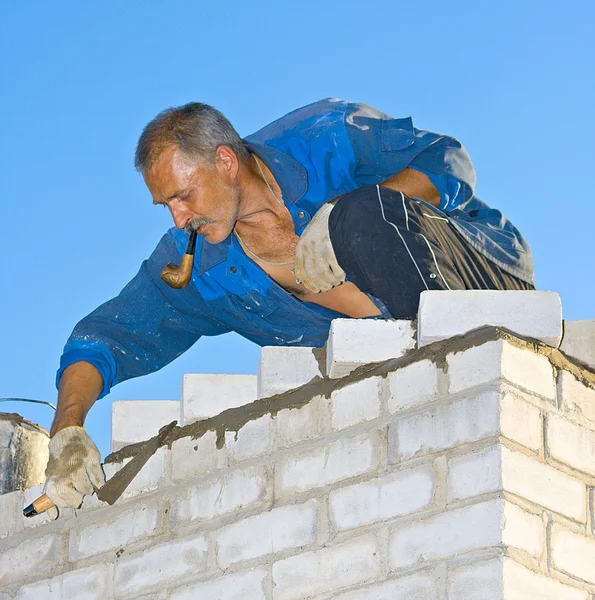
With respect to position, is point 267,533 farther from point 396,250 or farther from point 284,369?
point 396,250

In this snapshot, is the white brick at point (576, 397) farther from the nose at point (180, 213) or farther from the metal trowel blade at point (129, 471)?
the nose at point (180, 213)

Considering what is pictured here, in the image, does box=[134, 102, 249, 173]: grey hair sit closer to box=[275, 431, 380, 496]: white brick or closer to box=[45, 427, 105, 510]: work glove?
box=[45, 427, 105, 510]: work glove

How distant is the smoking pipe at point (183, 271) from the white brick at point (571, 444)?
1.81m

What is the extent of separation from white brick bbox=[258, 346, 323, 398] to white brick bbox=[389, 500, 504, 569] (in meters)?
0.76

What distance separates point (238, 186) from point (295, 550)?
1.67 metres

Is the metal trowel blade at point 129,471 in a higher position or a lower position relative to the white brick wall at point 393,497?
higher

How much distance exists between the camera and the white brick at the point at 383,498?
449cm

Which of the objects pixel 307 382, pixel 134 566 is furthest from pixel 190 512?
pixel 307 382

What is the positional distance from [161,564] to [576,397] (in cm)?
153

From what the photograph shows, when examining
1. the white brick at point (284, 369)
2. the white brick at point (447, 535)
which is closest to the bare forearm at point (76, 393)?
the white brick at point (284, 369)

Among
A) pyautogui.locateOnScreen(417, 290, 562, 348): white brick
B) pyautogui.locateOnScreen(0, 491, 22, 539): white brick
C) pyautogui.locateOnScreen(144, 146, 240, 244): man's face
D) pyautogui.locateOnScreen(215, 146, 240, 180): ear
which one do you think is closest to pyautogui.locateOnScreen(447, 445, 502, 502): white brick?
pyautogui.locateOnScreen(417, 290, 562, 348): white brick

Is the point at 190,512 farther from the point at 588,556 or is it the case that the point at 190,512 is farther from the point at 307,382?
the point at 588,556

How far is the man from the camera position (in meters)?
5.09

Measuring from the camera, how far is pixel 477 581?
4.21 meters
